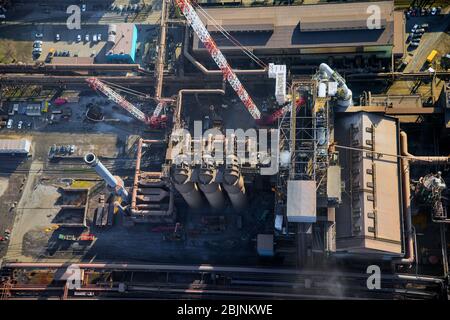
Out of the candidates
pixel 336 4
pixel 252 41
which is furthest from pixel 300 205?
pixel 336 4

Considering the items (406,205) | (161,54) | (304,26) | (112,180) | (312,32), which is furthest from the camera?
(161,54)

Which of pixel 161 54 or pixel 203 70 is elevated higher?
pixel 161 54

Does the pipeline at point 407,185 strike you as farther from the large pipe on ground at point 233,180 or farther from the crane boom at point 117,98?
the crane boom at point 117,98

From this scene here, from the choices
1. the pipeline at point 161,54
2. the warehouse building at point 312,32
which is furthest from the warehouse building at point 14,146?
the warehouse building at point 312,32

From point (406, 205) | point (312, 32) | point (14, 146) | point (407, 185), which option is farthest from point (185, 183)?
point (14, 146)

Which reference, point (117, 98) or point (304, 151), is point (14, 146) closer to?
point (117, 98)
